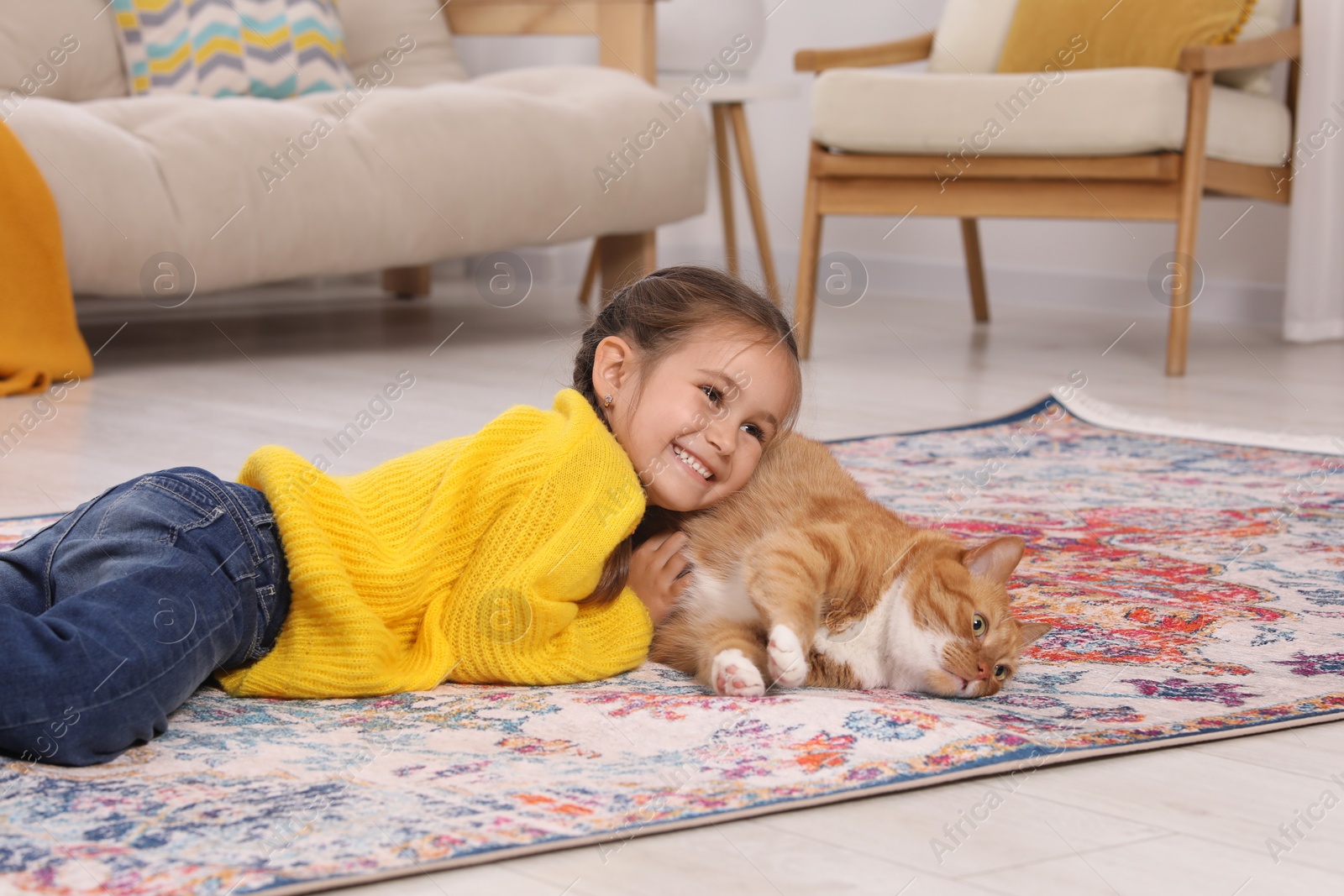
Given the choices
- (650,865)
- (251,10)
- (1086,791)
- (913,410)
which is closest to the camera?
(650,865)

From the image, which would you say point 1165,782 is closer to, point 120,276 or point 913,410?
point 913,410

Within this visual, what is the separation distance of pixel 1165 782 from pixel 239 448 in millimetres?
1505

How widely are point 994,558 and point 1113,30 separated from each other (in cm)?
236

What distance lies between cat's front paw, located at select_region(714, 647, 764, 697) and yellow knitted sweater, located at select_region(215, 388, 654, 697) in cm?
12

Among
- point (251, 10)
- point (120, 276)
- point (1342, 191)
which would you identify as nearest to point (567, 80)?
point (251, 10)

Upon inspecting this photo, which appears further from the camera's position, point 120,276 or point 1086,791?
point 120,276

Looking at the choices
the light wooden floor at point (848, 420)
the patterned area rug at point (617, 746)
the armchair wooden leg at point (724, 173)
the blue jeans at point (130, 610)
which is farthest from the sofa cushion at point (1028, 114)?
the blue jeans at point (130, 610)

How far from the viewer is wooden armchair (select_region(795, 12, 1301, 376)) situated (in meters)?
2.79

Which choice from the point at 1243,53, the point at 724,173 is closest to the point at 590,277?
the point at 724,173

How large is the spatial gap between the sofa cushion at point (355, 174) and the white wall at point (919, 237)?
1114 mm

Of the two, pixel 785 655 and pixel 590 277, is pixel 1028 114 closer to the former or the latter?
pixel 590 277

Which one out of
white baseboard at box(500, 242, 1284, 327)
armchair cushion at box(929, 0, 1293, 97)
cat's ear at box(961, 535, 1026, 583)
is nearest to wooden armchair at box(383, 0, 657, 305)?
white baseboard at box(500, 242, 1284, 327)

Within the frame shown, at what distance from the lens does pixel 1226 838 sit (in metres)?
0.83

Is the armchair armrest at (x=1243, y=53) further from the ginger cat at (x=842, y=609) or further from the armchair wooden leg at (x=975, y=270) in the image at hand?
the ginger cat at (x=842, y=609)
